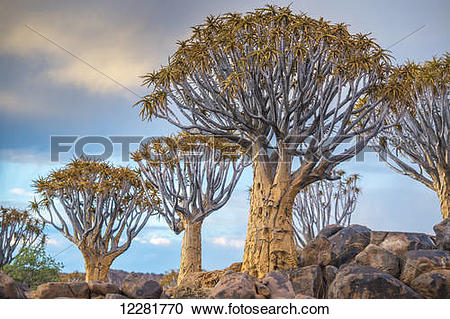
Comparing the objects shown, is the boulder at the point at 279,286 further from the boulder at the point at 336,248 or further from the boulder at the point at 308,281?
the boulder at the point at 336,248

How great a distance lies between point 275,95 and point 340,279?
4823 millimetres

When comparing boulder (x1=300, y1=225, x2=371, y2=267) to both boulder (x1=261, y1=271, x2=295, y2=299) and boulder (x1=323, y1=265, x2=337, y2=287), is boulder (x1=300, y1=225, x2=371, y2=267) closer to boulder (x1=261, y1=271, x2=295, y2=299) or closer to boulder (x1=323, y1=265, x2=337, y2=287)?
boulder (x1=323, y1=265, x2=337, y2=287)

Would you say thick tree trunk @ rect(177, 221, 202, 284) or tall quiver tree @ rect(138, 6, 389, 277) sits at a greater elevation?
tall quiver tree @ rect(138, 6, 389, 277)

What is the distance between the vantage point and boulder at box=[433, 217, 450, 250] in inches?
346

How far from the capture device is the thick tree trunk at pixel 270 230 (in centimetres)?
936

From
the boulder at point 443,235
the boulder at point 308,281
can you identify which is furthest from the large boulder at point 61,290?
the boulder at point 443,235

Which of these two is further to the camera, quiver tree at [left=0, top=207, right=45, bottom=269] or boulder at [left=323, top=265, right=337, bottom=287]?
quiver tree at [left=0, top=207, right=45, bottom=269]

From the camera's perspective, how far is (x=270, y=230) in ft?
31.2

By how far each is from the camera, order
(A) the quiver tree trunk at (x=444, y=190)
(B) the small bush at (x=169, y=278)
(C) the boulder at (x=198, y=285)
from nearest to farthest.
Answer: (C) the boulder at (x=198, y=285) < (A) the quiver tree trunk at (x=444, y=190) < (B) the small bush at (x=169, y=278)

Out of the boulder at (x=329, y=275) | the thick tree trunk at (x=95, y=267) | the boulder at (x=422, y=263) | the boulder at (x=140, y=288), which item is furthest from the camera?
the thick tree trunk at (x=95, y=267)

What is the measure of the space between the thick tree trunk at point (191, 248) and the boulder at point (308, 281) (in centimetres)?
753

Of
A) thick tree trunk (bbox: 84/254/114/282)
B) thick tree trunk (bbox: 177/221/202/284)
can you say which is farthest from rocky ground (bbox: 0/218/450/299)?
thick tree trunk (bbox: 84/254/114/282)

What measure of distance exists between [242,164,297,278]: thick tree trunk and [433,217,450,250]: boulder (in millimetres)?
3243

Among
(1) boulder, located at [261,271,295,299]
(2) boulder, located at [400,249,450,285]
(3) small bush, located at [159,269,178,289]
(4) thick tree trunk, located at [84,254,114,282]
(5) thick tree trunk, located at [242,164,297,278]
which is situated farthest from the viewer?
(3) small bush, located at [159,269,178,289]
